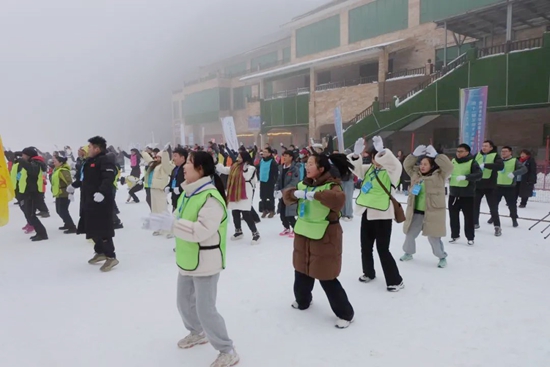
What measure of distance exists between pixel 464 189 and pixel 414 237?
56.9 inches

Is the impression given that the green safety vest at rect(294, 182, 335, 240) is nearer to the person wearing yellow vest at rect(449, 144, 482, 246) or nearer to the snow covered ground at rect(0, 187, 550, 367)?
the snow covered ground at rect(0, 187, 550, 367)

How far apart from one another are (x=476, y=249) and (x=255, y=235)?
144 inches

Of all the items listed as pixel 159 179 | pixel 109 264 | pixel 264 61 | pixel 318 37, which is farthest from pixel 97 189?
pixel 264 61

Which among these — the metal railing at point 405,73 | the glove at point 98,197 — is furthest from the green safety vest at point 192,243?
the metal railing at point 405,73

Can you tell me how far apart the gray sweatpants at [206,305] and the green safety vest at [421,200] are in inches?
137

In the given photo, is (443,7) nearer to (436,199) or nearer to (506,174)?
(506,174)

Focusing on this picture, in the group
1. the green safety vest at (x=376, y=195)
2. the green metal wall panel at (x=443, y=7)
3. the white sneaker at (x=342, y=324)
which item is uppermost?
the green metal wall panel at (x=443, y=7)

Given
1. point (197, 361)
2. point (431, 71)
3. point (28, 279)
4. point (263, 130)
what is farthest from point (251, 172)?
point (263, 130)

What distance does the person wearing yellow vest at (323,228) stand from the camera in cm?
338

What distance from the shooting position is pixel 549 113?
55.9 feet

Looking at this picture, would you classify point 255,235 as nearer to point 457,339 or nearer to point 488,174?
point 457,339

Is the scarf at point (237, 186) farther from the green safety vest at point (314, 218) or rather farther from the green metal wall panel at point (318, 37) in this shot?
the green metal wall panel at point (318, 37)

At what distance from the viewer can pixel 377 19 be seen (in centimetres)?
2338

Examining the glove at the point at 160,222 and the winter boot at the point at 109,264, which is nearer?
the glove at the point at 160,222
